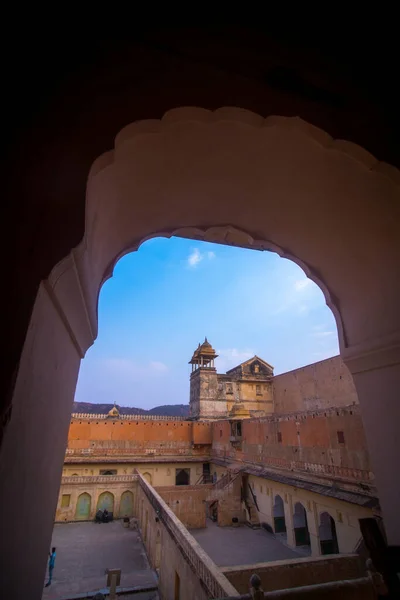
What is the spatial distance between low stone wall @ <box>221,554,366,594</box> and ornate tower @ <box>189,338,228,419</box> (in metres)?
24.3

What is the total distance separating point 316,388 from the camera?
87.5ft

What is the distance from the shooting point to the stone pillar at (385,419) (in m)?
2.52

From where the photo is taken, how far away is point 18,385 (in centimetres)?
114

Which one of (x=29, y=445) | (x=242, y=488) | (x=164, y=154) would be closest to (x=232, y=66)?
(x=164, y=154)

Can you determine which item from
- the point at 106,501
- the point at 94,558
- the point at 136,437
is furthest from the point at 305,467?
the point at 136,437

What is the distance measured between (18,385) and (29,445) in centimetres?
39

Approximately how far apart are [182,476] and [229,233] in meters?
27.3

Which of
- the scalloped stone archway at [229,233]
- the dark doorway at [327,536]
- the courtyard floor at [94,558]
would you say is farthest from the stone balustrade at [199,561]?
the dark doorway at [327,536]

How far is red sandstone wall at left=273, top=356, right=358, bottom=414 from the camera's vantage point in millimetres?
23766

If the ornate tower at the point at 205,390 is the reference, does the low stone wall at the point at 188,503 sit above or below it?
below

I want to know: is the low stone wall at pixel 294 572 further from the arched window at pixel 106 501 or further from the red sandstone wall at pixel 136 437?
the red sandstone wall at pixel 136 437

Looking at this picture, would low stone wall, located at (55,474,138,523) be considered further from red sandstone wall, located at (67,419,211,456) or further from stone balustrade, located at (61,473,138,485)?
red sandstone wall, located at (67,419,211,456)

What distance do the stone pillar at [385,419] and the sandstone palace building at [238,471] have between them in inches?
106

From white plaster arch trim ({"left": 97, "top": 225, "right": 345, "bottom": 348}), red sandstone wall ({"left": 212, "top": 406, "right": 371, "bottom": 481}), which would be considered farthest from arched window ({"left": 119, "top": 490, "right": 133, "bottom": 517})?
white plaster arch trim ({"left": 97, "top": 225, "right": 345, "bottom": 348})
